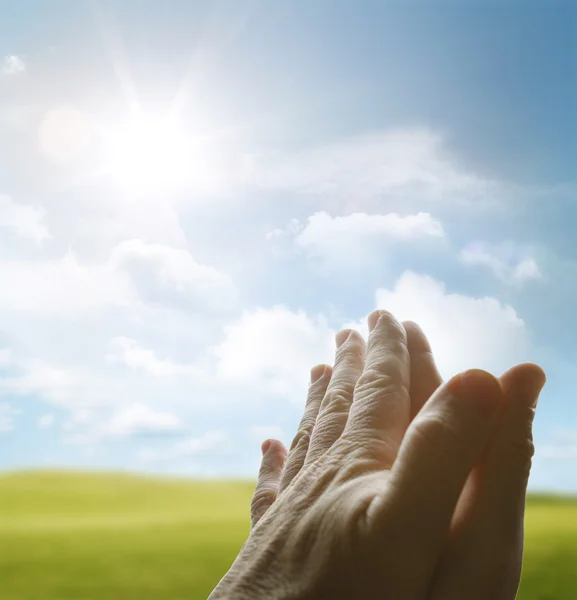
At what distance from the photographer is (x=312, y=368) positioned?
2.59 feet

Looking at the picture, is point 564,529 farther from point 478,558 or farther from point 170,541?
point 478,558

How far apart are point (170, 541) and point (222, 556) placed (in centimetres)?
24

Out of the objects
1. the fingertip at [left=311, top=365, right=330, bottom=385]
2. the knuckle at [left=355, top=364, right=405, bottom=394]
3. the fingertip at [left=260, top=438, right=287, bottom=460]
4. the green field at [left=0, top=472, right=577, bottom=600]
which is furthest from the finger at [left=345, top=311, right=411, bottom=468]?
the green field at [left=0, top=472, right=577, bottom=600]

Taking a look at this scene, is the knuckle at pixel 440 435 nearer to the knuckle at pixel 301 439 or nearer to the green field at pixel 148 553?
the knuckle at pixel 301 439

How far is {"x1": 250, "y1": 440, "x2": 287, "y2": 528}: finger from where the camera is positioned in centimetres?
75

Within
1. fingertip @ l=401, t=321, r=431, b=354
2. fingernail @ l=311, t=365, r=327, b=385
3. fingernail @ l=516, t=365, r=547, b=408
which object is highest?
fingernail @ l=311, t=365, r=327, b=385

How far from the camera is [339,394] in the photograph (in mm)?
621

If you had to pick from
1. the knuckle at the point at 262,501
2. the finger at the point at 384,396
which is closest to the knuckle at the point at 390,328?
the finger at the point at 384,396

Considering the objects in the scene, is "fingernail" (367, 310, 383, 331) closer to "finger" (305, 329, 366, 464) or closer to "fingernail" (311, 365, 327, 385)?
"finger" (305, 329, 366, 464)

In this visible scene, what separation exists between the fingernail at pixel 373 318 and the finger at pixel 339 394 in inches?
3.0

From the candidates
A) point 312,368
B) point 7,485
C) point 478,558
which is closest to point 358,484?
point 478,558

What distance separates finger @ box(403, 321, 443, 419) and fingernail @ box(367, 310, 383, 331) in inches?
1.2

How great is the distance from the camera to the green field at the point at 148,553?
5.21ft

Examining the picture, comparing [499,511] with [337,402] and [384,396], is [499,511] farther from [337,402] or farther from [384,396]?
[337,402]
